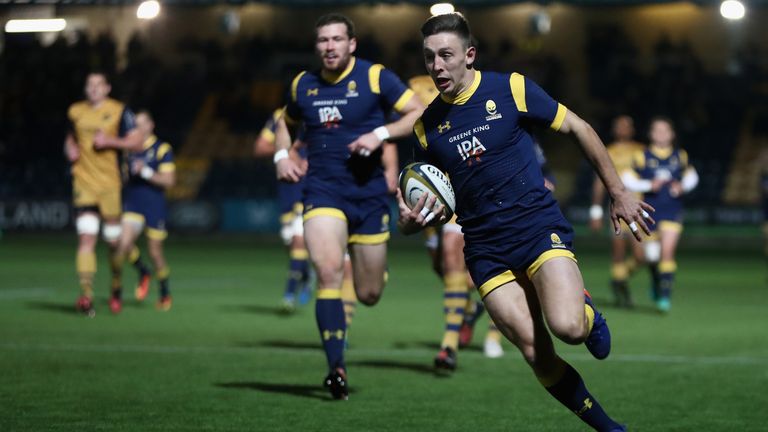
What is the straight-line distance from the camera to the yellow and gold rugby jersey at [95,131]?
1415 centimetres

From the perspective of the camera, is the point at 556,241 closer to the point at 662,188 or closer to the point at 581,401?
the point at 581,401

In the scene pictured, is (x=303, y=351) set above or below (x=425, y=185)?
below

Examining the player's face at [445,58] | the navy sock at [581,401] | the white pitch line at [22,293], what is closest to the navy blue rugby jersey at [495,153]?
the player's face at [445,58]

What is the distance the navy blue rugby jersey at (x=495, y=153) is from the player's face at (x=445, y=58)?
0.46ft

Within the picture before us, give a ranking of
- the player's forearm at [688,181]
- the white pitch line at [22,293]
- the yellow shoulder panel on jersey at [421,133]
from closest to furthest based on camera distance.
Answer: the yellow shoulder panel on jersey at [421,133]
the player's forearm at [688,181]
the white pitch line at [22,293]

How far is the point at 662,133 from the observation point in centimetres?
1559

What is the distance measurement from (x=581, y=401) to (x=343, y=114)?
333cm

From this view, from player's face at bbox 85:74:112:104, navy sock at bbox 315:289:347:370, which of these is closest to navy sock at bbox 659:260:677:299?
player's face at bbox 85:74:112:104

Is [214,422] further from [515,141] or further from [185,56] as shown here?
[185,56]

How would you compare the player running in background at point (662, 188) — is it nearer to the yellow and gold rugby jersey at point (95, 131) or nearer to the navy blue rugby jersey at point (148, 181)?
the navy blue rugby jersey at point (148, 181)

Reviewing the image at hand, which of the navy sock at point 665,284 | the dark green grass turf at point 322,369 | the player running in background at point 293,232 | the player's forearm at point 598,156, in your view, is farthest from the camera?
the navy sock at point 665,284

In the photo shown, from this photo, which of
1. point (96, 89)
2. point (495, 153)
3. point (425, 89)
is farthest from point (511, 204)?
point (96, 89)

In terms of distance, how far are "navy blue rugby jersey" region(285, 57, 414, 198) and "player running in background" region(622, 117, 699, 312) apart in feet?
23.4

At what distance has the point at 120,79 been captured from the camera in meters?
37.4
